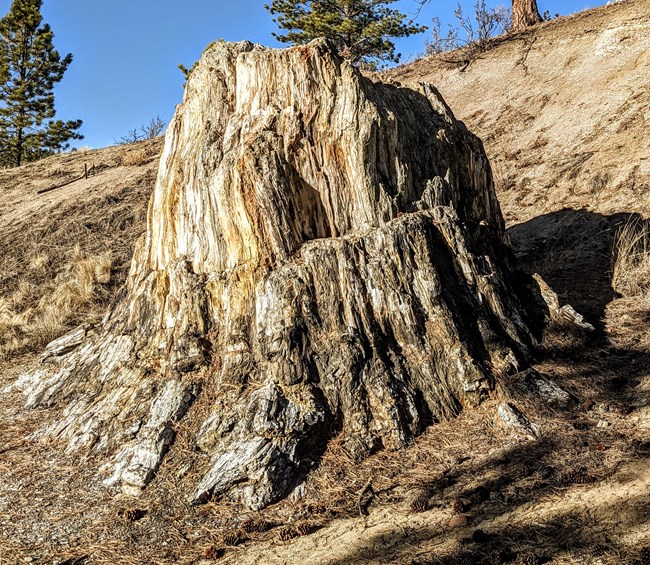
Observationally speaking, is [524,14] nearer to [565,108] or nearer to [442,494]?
[565,108]

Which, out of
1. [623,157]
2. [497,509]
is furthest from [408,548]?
[623,157]

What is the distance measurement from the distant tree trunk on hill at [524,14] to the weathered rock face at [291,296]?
40.9ft

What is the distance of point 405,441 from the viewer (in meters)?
4.37

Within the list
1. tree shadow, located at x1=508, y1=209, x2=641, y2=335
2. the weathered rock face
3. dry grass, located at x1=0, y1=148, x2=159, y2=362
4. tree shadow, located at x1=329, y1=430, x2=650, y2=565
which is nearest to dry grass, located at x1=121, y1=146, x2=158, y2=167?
dry grass, located at x1=0, y1=148, x2=159, y2=362

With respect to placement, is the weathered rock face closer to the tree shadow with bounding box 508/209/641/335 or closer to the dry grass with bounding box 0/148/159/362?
the tree shadow with bounding box 508/209/641/335

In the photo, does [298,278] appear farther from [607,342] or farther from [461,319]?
[607,342]

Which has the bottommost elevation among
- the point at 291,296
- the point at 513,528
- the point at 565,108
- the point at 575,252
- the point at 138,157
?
the point at 513,528

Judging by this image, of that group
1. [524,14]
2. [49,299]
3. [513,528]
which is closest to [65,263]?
[49,299]

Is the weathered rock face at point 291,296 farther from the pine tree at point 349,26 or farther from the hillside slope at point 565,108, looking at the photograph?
the pine tree at point 349,26

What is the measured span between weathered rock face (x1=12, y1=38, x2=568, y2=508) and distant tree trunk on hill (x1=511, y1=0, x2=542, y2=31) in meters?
12.5

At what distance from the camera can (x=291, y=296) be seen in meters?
4.75

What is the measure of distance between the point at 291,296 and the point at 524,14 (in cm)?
1514

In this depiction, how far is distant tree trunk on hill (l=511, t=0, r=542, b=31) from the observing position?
1608cm

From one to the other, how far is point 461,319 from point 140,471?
2.88 metres
